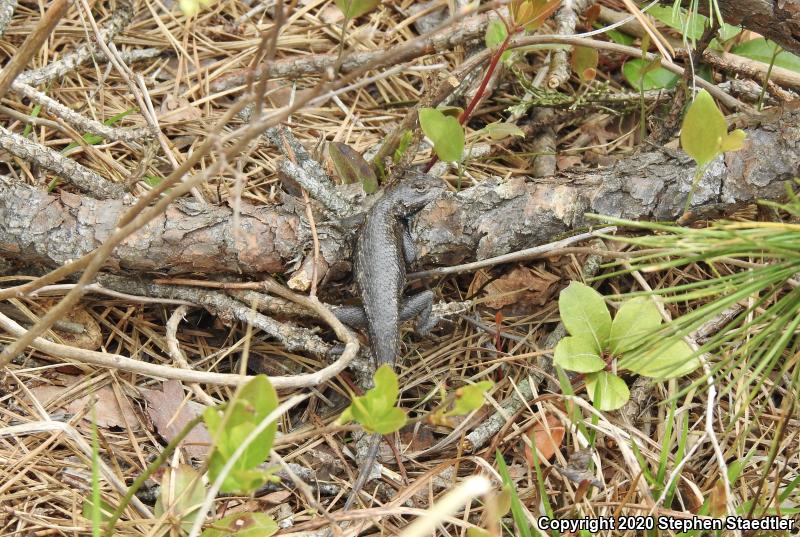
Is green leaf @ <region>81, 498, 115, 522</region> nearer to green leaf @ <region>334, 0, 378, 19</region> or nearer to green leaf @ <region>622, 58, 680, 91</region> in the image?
green leaf @ <region>334, 0, 378, 19</region>

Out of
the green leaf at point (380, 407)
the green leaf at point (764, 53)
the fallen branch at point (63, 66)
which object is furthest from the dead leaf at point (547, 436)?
the fallen branch at point (63, 66)

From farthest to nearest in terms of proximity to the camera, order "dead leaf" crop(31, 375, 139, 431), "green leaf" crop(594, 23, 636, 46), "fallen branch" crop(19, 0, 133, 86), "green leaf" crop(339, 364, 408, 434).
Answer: "green leaf" crop(594, 23, 636, 46) < "fallen branch" crop(19, 0, 133, 86) < "dead leaf" crop(31, 375, 139, 431) < "green leaf" crop(339, 364, 408, 434)

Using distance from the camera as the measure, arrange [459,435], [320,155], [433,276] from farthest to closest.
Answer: [320,155]
[433,276]
[459,435]

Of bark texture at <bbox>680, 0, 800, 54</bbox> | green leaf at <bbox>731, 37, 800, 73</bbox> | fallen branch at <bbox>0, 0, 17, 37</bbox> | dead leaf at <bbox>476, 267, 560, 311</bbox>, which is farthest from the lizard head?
fallen branch at <bbox>0, 0, 17, 37</bbox>

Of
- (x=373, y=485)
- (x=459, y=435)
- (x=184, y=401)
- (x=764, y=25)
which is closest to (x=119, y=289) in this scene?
(x=184, y=401)

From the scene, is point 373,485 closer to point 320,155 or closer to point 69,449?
point 69,449

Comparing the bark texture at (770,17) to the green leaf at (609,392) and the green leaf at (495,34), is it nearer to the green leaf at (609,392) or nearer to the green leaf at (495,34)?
the green leaf at (495,34)
